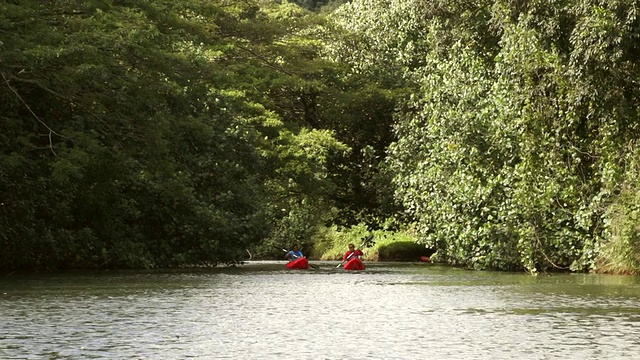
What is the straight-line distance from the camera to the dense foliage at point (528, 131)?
24.2m

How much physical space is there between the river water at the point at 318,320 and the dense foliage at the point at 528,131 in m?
3.65

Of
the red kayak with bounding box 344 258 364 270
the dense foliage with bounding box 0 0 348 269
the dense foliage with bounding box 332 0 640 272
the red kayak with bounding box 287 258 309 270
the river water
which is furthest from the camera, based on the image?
the red kayak with bounding box 287 258 309 270

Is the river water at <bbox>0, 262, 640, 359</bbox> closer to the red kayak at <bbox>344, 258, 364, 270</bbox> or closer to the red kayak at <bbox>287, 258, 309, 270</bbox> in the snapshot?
the red kayak at <bbox>344, 258, 364, 270</bbox>

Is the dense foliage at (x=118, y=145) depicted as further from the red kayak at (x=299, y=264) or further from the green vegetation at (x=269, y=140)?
the red kayak at (x=299, y=264)

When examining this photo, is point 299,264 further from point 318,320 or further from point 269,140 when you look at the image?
point 318,320

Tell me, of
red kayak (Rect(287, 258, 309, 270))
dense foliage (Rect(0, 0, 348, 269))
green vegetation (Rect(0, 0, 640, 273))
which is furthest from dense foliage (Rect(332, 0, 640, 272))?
dense foliage (Rect(0, 0, 348, 269))

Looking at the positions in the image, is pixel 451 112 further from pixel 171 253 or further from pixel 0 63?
pixel 0 63

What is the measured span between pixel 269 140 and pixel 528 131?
49.9 ft

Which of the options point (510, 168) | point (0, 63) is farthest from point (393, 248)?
point (0, 63)

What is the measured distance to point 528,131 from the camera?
26922mm

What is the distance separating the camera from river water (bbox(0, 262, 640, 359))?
10.6 metres

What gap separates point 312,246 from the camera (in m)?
57.4

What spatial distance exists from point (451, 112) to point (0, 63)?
13340mm

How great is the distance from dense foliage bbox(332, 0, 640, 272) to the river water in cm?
365
